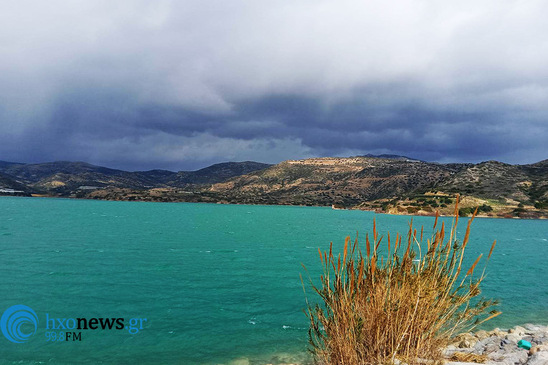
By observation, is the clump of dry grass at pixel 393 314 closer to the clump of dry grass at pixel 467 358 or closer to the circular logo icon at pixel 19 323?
the clump of dry grass at pixel 467 358

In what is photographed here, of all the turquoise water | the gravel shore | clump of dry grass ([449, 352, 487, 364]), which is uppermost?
clump of dry grass ([449, 352, 487, 364])

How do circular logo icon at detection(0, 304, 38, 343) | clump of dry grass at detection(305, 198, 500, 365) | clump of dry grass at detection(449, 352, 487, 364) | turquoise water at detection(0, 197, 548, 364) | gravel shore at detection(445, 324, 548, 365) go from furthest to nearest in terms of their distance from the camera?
circular logo icon at detection(0, 304, 38, 343), turquoise water at detection(0, 197, 548, 364), gravel shore at detection(445, 324, 548, 365), clump of dry grass at detection(449, 352, 487, 364), clump of dry grass at detection(305, 198, 500, 365)

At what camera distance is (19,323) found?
14.3 m

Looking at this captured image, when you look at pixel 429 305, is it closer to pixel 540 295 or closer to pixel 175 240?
pixel 540 295

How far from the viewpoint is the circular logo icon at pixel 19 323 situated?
13.1 meters

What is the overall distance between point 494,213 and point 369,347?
13325 cm

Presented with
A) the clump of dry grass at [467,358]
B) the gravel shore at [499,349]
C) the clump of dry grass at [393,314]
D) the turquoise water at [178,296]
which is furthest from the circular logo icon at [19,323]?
the gravel shore at [499,349]

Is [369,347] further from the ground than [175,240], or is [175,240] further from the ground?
[369,347]

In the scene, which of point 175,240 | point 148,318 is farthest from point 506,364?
point 175,240

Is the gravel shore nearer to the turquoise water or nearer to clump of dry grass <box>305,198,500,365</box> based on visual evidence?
clump of dry grass <box>305,198,500,365</box>

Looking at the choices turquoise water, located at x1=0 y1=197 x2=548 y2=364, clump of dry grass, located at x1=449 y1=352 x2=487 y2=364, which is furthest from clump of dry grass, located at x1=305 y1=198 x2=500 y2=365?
turquoise water, located at x1=0 y1=197 x2=548 y2=364

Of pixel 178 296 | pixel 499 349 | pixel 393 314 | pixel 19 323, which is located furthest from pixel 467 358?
pixel 19 323

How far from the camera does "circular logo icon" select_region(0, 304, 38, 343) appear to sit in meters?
13.1

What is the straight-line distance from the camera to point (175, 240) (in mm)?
42062
